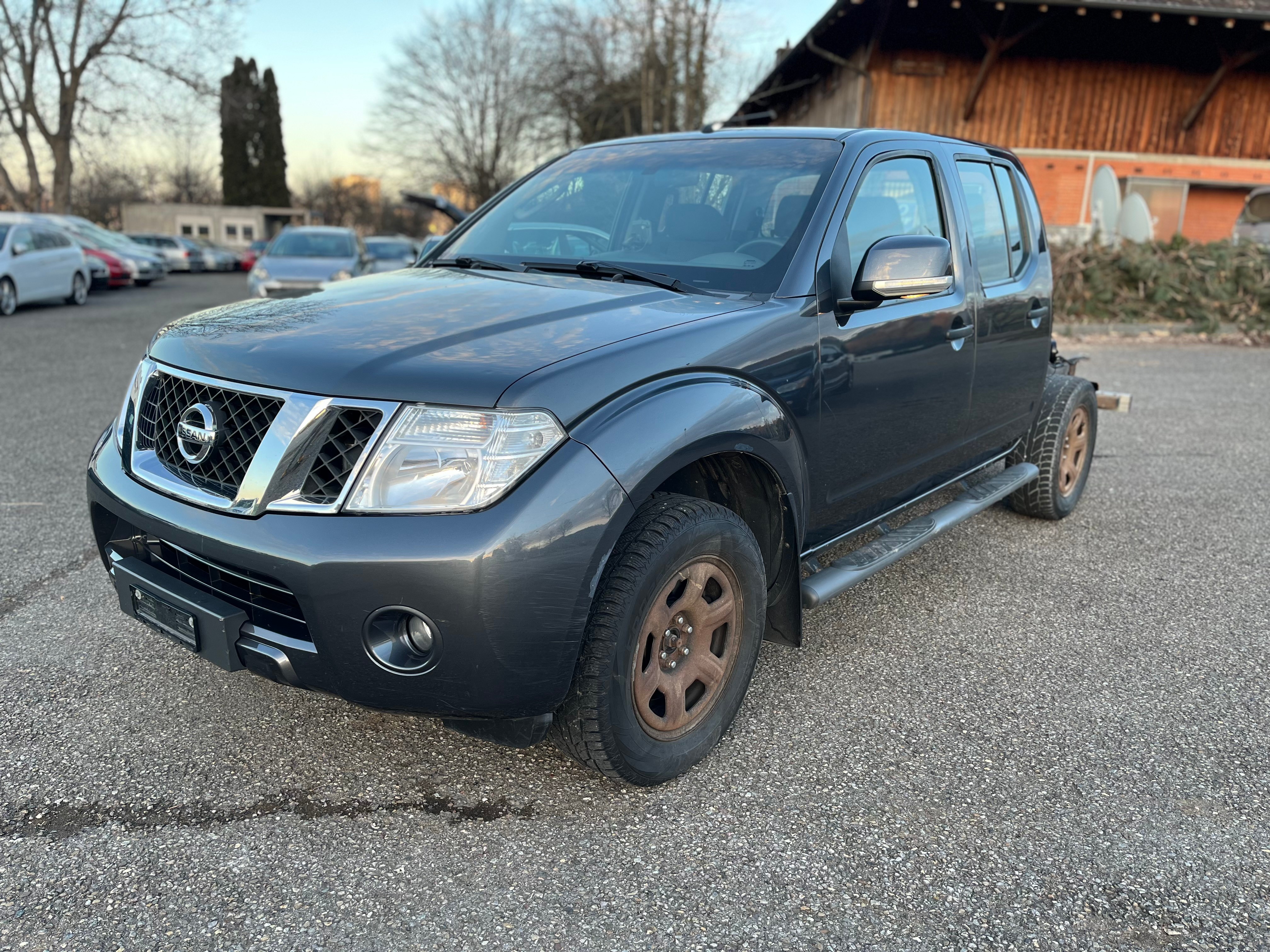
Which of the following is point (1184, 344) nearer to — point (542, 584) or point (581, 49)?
point (542, 584)

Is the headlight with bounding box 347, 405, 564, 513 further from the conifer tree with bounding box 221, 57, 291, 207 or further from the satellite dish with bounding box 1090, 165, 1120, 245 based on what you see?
the conifer tree with bounding box 221, 57, 291, 207

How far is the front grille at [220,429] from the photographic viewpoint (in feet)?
7.37

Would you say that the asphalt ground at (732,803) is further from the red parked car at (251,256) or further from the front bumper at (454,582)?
the red parked car at (251,256)

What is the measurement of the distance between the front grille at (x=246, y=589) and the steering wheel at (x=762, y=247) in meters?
1.74

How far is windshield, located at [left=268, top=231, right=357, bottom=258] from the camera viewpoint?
47.6 feet

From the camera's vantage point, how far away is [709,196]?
329 centimetres

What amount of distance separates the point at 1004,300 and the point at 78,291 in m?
18.7

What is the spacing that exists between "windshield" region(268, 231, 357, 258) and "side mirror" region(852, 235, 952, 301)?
1288 cm

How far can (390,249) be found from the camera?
24703mm

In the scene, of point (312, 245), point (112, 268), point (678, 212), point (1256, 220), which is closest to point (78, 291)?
point (112, 268)

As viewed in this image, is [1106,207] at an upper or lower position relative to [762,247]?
upper

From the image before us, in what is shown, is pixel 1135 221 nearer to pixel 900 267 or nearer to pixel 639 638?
pixel 900 267

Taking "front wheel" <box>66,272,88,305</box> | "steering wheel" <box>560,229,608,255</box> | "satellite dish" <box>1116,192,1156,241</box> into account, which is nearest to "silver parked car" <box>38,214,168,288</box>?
"front wheel" <box>66,272,88,305</box>

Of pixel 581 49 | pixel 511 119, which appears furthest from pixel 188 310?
pixel 511 119
